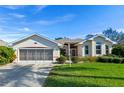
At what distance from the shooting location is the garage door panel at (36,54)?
36.2m

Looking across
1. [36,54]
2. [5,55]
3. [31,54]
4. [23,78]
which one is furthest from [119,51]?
[23,78]

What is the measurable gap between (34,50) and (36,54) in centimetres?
57

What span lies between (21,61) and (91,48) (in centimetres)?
943

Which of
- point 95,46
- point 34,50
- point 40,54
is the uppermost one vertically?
point 95,46

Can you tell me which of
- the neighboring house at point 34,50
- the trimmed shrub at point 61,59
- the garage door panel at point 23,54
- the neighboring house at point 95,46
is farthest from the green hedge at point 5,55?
the neighboring house at point 95,46

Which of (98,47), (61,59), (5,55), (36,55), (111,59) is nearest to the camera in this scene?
(5,55)

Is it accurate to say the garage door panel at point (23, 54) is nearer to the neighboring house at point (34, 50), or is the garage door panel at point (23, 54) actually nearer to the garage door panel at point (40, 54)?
the neighboring house at point (34, 50)

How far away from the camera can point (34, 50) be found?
36.2 metres

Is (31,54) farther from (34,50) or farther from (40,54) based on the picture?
(40,54)

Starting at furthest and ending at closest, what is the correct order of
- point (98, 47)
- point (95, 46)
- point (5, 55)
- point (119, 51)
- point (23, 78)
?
1. point (98, 47)
2. point (95, 46)
3. point (119, 51)
4. point (5, 55)
5. point (23, 78)

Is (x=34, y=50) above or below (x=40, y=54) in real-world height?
above

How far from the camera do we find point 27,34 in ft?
118
